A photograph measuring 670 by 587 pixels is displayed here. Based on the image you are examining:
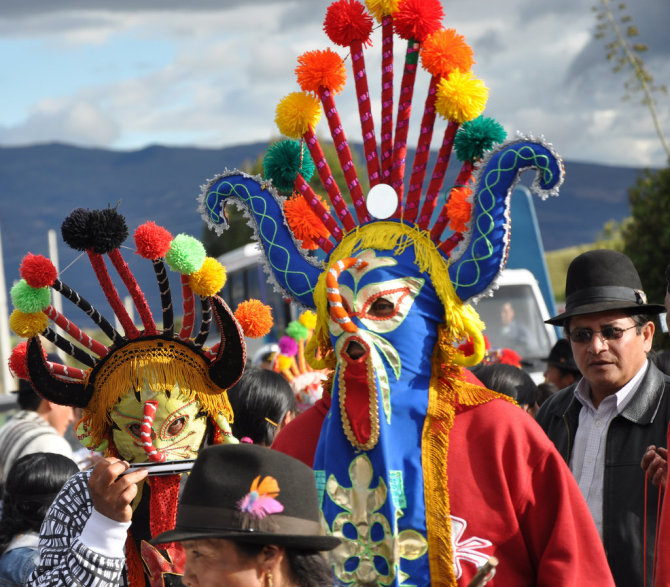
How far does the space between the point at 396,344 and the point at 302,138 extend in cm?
86

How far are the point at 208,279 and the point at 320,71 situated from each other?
0.82m

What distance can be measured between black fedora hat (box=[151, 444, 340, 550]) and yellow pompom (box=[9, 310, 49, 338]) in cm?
143

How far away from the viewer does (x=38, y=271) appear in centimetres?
326

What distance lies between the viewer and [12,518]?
3.85 metres

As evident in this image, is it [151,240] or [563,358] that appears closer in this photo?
[151,240]

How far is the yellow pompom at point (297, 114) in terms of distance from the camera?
3158 mm

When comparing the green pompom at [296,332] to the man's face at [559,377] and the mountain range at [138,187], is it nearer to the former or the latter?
the man's face at [559,377]

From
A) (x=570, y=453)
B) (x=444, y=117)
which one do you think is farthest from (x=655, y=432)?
(x=444, y=117)

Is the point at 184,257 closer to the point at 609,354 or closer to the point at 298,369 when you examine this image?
the point at 609,354

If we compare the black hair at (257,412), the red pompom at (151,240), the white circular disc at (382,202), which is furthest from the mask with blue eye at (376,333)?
the black hair at (257,412)

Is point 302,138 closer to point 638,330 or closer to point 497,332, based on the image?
point 638,330

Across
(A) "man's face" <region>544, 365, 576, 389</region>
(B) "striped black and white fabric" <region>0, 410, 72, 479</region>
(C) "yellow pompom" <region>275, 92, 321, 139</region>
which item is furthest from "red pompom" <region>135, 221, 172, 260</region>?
(A) "man's face" <region>544, 365, 576, 389</region>

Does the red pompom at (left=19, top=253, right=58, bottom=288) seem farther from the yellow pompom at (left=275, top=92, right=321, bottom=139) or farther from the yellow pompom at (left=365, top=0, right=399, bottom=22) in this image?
the yellow pompom at (left=365, top=0, right=399, bottom=22)

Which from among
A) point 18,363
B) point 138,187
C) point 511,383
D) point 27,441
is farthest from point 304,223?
point 138,187
